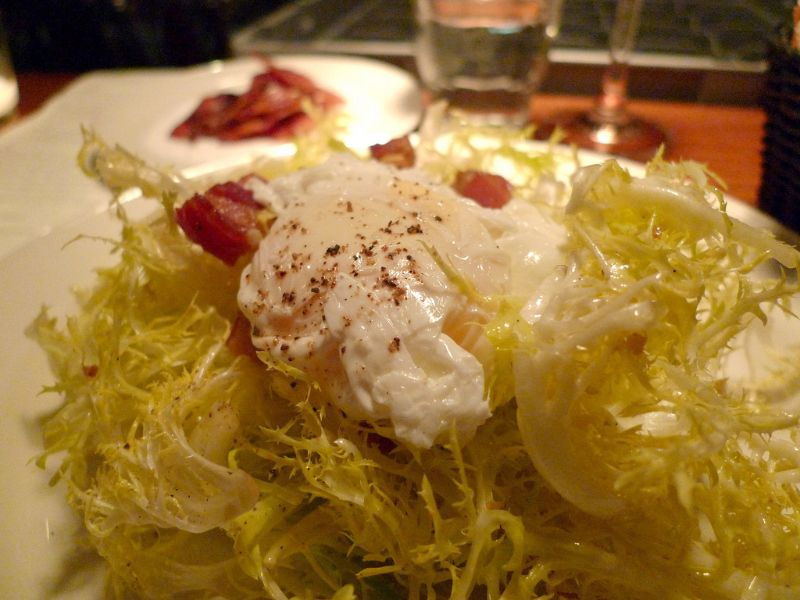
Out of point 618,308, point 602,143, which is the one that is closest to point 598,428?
point 618,308

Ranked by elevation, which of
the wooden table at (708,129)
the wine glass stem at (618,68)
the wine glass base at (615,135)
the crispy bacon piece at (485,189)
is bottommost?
the wooden table at (708,129)

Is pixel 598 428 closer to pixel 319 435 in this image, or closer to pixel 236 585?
pixel 319 435

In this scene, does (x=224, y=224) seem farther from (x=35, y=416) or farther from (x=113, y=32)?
(x=113, y=32)

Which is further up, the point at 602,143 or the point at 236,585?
the point at 236,585

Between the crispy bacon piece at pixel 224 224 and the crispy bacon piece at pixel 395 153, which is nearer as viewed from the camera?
the crispy bacon piece at pixel 224 224

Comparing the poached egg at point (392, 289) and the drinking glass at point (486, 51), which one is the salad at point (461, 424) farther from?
the drinking glass at point (486, 51)

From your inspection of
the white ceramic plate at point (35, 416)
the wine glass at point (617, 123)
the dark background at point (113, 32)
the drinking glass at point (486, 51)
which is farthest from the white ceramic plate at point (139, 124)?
the dark background at point (113, 32)
